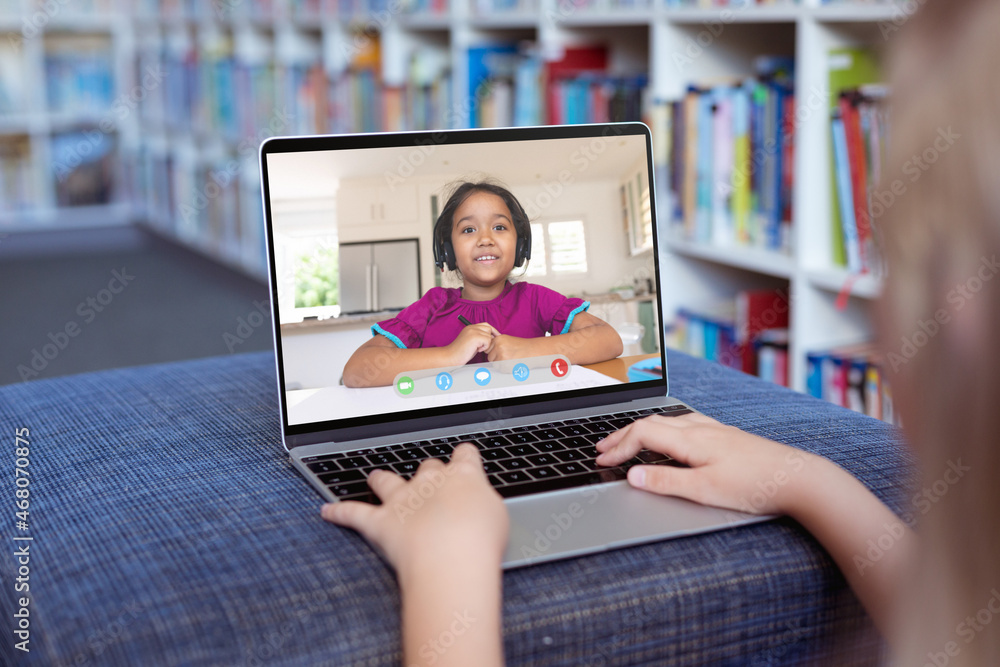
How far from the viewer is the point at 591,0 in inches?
81.0

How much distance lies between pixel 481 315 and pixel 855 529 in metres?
0.36

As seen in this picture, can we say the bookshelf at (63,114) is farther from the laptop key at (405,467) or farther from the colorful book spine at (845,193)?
the laptop key at (405,467)

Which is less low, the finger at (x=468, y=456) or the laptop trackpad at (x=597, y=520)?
the finger at (x=468, y=456)

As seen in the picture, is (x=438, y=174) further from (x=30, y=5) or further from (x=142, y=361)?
(x=30, y=5)

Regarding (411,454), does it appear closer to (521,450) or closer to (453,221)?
(521,450)

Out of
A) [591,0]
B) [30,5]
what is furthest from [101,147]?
[591,0]

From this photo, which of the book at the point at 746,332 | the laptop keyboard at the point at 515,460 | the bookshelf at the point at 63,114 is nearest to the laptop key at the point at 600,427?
the laptop keyboard at the point at 515,460

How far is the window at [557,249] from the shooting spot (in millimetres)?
815

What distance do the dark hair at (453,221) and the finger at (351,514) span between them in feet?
0.87

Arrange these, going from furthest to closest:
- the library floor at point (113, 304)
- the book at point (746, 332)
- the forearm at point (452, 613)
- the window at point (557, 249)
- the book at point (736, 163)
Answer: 1. the library floor at point (113, 304)
2. the book at point (746, 332)
3. the book at point (736, 163)
4. the window at point (557, 249)
5. the forearm at point (452, 613)

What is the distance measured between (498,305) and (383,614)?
1.15 ft

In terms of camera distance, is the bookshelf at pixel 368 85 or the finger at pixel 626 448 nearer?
the finger at pixel 626 448

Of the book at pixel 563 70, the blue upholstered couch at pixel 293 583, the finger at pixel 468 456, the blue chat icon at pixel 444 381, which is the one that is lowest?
the blue upholstered couch at pixel 293 583

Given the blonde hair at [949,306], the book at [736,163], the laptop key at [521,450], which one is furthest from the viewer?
the book at [736,163]
